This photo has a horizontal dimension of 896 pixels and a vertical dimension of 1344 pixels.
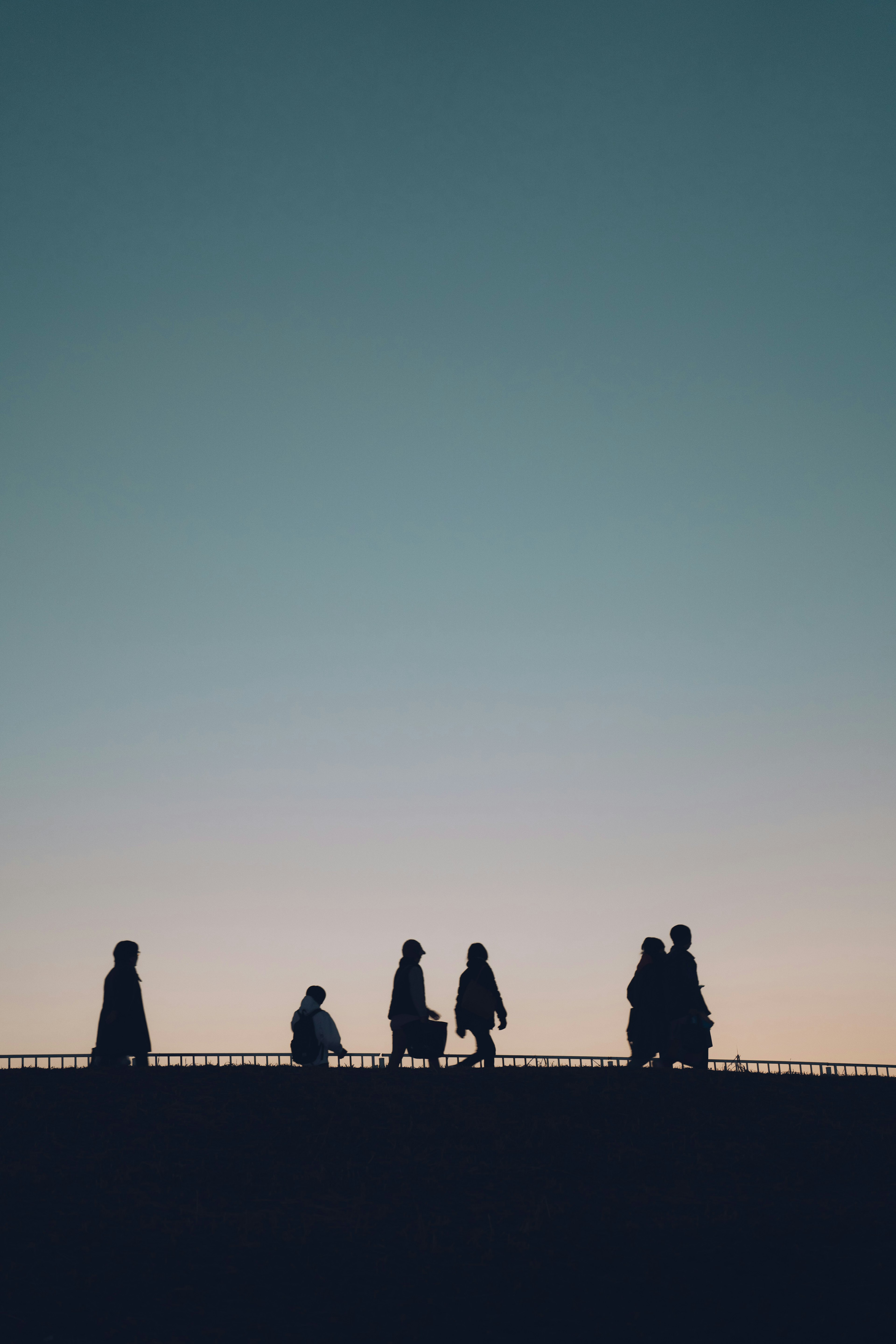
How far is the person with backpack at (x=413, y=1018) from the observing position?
1645 centimetres

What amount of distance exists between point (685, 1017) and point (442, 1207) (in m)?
6.27

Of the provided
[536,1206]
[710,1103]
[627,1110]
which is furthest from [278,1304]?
[710,1103]

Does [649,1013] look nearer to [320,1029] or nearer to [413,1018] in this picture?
[413,1018]

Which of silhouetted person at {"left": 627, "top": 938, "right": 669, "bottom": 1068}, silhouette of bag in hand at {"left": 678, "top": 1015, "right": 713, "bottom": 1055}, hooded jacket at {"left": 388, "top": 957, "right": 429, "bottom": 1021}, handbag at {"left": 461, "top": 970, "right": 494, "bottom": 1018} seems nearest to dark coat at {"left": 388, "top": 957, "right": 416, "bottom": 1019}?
hooded jacket at {"left": 388, "top": 957, "right": 429, "bottom": 1021}

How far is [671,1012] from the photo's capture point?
16297 mm

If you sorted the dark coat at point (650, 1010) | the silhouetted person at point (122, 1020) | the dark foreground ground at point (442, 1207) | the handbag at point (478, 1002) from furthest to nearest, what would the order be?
the handbag at point (478, 1002) < the dark coat at point (650, 1010) < the silhouetted person at point (122, 1020) < the dark foreground ground at point (442, 1207)

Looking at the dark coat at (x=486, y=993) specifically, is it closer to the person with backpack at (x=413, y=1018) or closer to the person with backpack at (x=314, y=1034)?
the person with backpack at (x=413, y=1018)

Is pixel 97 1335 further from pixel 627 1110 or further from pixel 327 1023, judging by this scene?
pixel 327 1023

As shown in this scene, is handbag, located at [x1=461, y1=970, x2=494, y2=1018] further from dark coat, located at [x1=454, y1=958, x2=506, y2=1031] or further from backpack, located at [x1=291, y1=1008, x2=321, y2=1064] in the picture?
backpack, located at [x1=291, y1=1008, x2=321, y2=1064]

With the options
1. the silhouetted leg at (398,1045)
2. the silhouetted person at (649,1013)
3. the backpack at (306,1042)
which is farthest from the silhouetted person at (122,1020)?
the silhouetted person at (649,1013)

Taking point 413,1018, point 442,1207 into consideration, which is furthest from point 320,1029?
point 442,1207

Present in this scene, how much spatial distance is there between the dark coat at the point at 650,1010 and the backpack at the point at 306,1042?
4.42 metres

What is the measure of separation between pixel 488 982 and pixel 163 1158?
5908 millimetres

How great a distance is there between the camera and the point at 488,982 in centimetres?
1675
